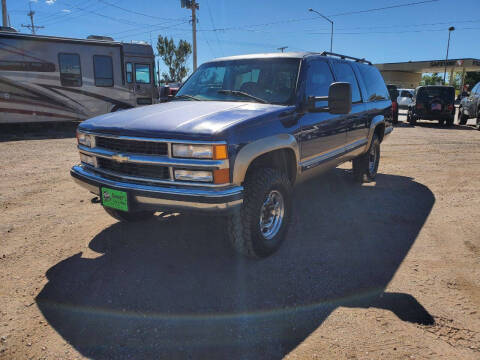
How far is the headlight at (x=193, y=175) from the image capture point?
9.23 feet

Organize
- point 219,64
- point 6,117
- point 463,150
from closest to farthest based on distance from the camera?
point 219,64 → point 463,150 → point 6,117

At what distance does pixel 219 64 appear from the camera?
4598 mm

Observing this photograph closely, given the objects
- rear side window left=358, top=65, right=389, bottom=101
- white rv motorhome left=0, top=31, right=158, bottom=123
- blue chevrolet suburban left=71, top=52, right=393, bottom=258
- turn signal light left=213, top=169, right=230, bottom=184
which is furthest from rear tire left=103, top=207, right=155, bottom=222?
white rv motorhome left=0, top=31, right=158, bottom=123

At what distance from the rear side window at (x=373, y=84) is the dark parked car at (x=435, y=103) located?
11006 mm

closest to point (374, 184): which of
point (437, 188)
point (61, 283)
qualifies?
point (437, 188)

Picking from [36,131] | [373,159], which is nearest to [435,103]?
[373,159]

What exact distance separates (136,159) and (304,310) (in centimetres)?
179

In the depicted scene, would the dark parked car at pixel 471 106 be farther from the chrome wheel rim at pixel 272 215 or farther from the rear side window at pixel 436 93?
the chrome wheel rim at pixel 272 215

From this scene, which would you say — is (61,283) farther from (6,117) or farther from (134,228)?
(6,117)

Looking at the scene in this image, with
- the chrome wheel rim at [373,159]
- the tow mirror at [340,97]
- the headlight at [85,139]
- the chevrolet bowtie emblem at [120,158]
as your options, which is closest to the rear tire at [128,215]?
A: the headlight at [85,139]

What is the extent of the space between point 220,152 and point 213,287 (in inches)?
45.3

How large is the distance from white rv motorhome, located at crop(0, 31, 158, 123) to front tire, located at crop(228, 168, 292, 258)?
11629mm

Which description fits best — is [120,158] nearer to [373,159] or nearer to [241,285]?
[241,285]

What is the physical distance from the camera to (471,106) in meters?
16.5
